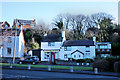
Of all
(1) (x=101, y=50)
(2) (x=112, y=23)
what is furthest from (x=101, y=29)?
(1) (x=101, y=50)

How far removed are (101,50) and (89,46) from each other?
385cm

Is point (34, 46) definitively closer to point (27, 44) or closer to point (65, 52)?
point (27, 44)

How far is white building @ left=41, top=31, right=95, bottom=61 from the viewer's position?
4209 centimetres

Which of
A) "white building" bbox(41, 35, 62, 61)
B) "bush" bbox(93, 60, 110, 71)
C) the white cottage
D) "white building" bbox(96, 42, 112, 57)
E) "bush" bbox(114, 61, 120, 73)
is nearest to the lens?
"bush" bbox(114, 61, 120, 73)

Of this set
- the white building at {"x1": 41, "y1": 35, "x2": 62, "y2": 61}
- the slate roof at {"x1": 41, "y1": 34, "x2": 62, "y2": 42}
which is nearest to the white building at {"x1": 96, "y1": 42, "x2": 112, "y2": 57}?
the white building at {"x1": 41, "y1": 35, "x2": 62, "y2": 61}

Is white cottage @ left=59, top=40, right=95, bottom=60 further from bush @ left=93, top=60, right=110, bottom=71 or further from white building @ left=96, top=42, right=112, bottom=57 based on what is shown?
bush @ left=93, top=60, right=110, bottom=71

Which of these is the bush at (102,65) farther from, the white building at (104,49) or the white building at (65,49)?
the white building at (104,49)

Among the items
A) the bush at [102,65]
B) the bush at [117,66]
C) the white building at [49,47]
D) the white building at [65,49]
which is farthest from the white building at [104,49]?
the bush at [117,66]

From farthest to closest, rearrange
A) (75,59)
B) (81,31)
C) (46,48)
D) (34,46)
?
(81,31) → (34,46) → (46,48) → (75,59)

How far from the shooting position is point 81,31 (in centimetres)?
5812

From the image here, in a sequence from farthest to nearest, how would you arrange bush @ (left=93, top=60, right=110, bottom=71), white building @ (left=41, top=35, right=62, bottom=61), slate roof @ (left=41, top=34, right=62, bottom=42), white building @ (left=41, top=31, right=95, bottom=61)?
slate roof @ (left=41, top=34, right=62, bottom=42), white building @ (left=41, top=35, right=62, bottom=61), white building @ (left=41, top=31, right=95, bottom=61), bush @ (left=93, top=60, right=110, bottom=71)

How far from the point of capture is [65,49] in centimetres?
4306

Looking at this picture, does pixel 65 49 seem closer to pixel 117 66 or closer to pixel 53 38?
pixel 53 38

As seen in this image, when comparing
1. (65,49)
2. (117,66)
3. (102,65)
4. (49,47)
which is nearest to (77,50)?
(65,49)
